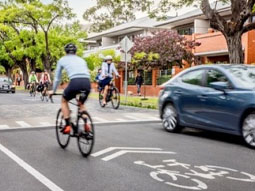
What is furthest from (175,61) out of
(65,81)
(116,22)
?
(116,22)

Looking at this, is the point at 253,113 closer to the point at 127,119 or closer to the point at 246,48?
the point at 127,119

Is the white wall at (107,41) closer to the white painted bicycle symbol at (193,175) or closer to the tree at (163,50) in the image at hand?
the tree at (163,50)

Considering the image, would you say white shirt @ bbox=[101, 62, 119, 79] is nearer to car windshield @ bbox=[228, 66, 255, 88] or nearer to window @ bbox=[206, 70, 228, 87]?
window @ bbox=[206, 70, 228, 87]

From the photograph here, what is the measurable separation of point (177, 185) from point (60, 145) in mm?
3449

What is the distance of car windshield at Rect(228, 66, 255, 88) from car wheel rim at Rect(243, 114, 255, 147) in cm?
69

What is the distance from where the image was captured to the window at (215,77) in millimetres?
9566

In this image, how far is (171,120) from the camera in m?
10.8

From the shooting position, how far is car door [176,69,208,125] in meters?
9.96

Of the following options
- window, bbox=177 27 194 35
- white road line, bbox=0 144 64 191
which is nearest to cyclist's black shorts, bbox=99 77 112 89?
white road line, bbox=0 144 64 191

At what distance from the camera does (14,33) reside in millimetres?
48656


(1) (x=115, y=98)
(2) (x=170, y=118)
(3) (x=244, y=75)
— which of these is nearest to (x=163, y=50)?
(1) (x=115, y=98)

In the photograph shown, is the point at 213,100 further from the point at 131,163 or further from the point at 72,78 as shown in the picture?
the point at 72,78

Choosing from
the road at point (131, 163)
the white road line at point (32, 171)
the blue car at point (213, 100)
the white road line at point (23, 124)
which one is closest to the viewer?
the white road line at point (32, 171)

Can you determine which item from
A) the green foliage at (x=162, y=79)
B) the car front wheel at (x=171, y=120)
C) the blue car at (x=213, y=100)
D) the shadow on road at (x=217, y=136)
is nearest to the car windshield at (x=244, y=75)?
the blue car at (x=213, y=100)
